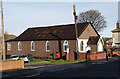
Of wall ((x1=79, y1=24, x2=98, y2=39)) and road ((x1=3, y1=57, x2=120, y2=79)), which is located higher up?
wall ((x1=79, y1=24, x2=98, y2=39))

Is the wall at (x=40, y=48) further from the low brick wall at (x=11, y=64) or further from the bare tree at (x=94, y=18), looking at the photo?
the bare tree at (x=94, y=18)

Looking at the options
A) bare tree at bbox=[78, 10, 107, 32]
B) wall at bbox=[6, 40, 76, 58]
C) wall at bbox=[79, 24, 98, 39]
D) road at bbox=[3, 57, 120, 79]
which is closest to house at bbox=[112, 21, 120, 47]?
bare tree at bbox=[78, 10, 107, 32]

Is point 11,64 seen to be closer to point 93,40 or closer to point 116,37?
point 93,40

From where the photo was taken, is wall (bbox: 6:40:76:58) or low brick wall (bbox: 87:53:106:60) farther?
wall (bbox: 6:40:76:58)

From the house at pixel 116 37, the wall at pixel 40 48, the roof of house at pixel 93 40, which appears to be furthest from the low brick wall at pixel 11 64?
the house at pixel 116 37

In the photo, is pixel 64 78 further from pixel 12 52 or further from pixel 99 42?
pixel 12 52

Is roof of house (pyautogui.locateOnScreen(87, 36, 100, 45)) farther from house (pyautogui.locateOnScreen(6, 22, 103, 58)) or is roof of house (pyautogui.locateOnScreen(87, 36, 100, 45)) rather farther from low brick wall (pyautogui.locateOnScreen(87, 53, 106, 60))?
low brick wall (pyautogui.locateOnScreen(87, 53, 106, 60))

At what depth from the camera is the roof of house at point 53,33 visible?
40.6 m

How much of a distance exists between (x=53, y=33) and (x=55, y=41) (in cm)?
314

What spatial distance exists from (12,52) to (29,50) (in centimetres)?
603

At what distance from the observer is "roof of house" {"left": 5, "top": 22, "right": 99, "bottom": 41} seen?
4060 cm

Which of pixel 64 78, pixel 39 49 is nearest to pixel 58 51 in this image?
pixel 39 49

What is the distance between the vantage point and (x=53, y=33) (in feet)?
144

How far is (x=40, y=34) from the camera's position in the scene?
151 ft
